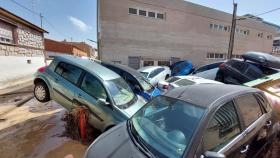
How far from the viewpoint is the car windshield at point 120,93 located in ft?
13.0

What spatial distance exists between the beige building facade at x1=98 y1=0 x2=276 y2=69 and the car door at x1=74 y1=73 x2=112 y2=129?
32.6ft

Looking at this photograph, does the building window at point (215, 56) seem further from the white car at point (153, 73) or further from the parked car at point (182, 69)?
the white car at point (153, 73)

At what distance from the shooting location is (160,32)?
1638 cm

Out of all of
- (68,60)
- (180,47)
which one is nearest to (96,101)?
A: (68,60)

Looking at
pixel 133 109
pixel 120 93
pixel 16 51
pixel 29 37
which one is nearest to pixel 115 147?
pixel 133 109

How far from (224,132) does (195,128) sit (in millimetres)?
490

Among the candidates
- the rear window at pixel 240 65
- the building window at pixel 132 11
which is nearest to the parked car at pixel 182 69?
the rear window at pixel 240 65

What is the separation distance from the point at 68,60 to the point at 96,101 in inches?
66.8

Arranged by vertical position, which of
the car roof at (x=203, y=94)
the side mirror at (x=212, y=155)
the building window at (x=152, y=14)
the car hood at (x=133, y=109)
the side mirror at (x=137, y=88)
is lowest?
the car hood at (x=133, y=109)

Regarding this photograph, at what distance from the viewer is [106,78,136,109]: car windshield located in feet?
13.0

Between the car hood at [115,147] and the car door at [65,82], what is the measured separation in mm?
2306

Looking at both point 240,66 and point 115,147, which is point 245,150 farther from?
point 240,66

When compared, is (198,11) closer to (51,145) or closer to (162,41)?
(162,41)

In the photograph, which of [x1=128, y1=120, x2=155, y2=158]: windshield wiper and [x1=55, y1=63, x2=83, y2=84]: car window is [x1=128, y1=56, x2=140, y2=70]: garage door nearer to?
[x1=55, y1=63, x2=83, y2=84]: car window
